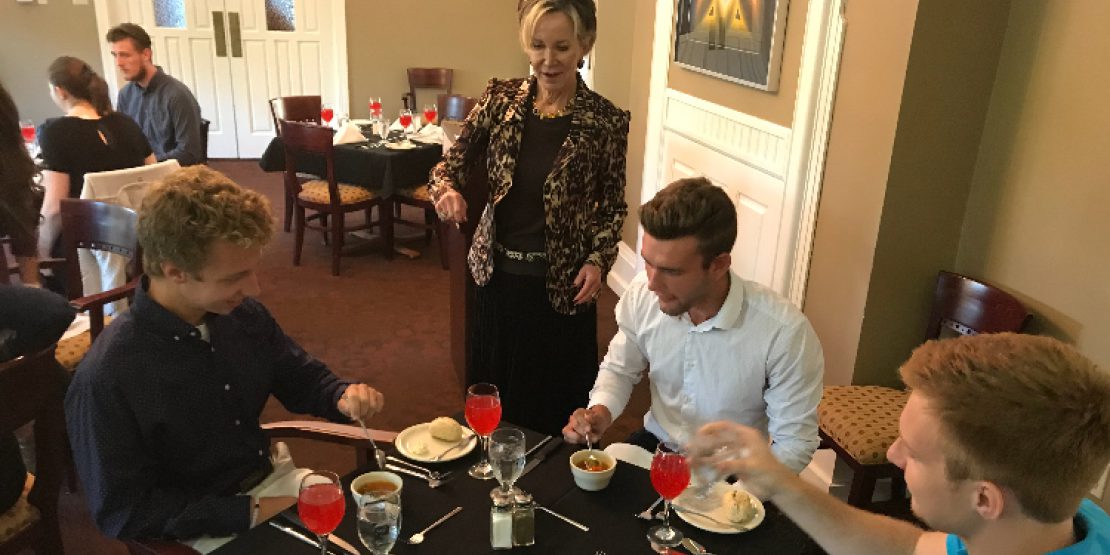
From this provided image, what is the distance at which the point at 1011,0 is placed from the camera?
2.42 meters

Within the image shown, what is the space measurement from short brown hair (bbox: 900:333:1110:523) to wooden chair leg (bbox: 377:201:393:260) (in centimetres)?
450

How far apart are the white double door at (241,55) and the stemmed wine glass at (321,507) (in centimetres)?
681

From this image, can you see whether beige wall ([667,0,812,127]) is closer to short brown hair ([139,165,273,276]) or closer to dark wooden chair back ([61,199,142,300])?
short brown hair ([139,165,273,276])

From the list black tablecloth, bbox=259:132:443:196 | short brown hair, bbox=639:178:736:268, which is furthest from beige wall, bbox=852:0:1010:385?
black tablecloth, bbox=259:132:443:196

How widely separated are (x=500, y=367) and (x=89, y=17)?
6.47m

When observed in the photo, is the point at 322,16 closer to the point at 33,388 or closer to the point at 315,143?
the point at 315,143

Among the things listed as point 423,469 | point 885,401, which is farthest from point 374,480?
point 885,401

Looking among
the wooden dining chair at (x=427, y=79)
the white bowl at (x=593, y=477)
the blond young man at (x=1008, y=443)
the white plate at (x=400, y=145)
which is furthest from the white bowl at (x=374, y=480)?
the wooden dining chair at (x=427, y=79)

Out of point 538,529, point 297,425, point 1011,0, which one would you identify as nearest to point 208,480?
point 297,425

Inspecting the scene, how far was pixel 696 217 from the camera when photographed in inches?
67.5

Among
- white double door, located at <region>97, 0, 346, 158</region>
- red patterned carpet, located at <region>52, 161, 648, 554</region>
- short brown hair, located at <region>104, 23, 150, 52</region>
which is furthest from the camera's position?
white double door, located at <region>97, 0, 346, 158</region>

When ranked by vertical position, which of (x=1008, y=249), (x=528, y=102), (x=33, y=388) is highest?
(x=528, y=102)

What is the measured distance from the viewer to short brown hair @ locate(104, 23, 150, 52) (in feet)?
13.8

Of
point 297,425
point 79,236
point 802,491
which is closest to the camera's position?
point 802,491
